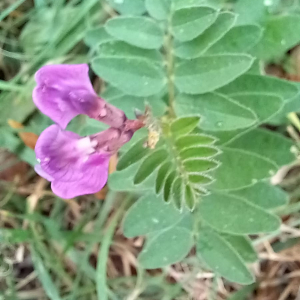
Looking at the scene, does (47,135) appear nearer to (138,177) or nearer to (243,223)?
(138,177)

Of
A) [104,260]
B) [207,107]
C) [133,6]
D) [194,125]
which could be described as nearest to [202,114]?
[207,107]

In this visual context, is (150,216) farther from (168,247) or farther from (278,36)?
(278,36)

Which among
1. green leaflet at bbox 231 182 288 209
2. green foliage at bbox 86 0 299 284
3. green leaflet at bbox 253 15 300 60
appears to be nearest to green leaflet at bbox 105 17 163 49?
green foliage at bbox 86 0 299 284

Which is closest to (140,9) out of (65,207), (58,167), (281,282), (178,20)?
(178,20)

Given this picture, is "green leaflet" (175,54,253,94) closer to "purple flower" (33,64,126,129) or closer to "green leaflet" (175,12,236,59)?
"green leaflet" (175,12,236,59)

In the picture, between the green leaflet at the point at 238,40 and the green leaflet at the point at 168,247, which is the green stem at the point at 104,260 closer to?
the green leaflet at the point at 168,247

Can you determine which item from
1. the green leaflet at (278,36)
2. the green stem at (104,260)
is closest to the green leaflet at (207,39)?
the green leaflet at (278,36)

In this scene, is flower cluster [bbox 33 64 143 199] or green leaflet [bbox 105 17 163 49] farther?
green leaflet [bbox 105 17 163 49]

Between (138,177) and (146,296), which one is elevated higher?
(138,177)
